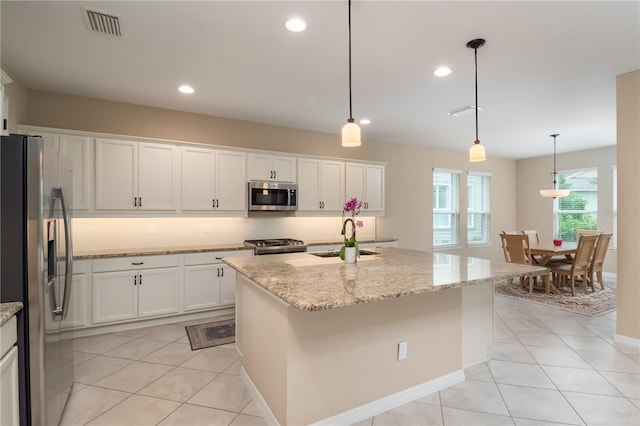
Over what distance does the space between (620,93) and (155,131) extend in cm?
515

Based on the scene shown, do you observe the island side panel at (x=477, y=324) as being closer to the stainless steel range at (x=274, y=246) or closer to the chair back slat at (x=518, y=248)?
the stainless steel range at (x=274, y=246)

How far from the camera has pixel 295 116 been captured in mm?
4484

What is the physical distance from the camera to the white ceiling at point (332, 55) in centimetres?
217

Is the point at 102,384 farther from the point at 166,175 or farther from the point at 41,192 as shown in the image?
the point at 166,175

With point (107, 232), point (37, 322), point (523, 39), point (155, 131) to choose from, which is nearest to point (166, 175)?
point (155, 131)

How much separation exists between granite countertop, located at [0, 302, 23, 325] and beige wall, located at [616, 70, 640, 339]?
464 cm

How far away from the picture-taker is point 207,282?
3.94 m

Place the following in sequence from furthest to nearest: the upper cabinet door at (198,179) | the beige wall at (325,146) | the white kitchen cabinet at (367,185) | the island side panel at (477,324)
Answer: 1. the white kitchen cabinet at (367,185)
2. the upper cabinet door at (198,179)
3. the beige wall at (325,146)
4. the island side panel at (477,324)

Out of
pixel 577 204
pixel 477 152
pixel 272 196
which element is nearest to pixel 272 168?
pixel 272 196

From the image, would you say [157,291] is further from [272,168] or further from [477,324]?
[477,324]

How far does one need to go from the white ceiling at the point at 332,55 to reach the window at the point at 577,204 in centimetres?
302

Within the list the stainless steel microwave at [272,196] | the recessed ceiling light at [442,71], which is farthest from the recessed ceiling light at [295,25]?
the stainless steel microwave at [272,196]

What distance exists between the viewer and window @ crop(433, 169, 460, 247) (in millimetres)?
6797

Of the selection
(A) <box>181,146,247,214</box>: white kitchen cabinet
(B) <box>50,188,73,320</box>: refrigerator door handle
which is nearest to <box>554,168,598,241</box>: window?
(A) <box>181,146,247,214</box>: white kitchen cabinet
